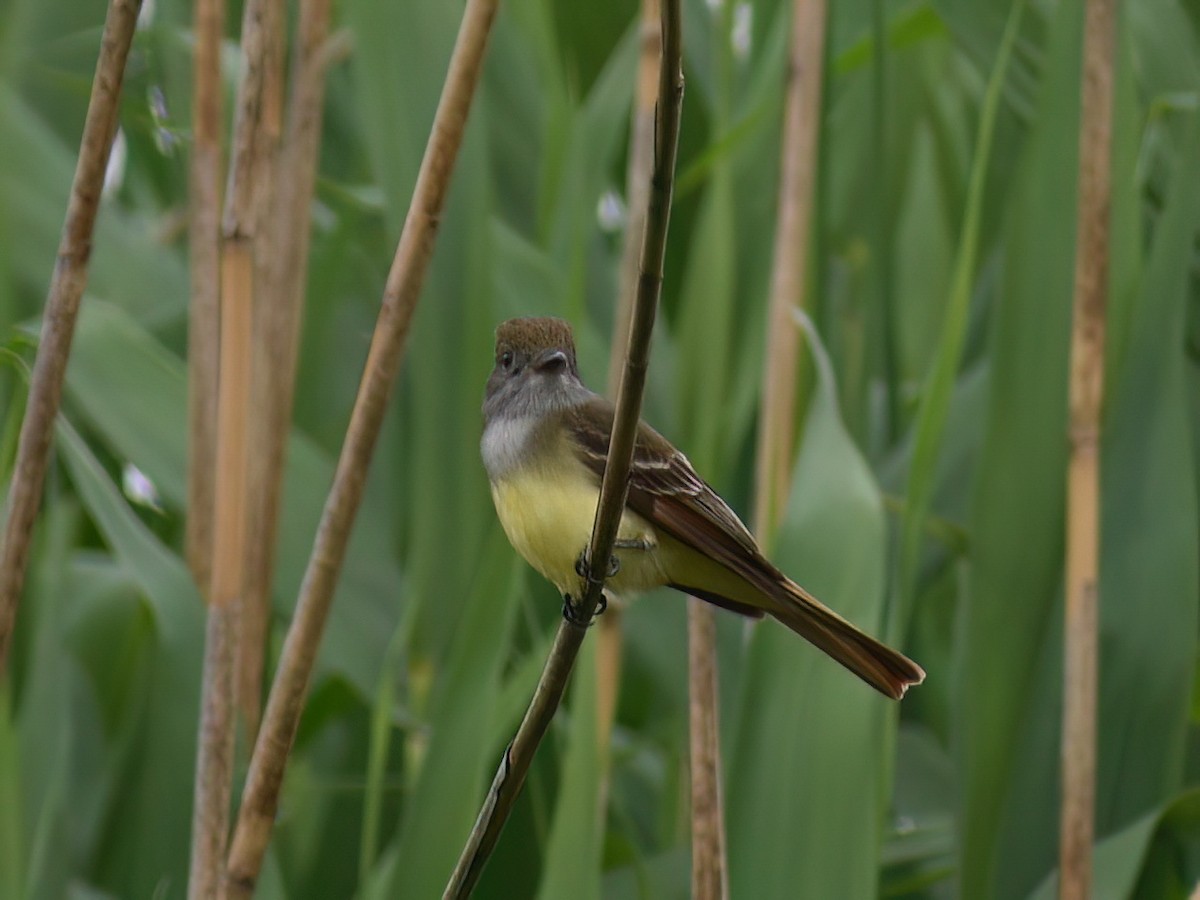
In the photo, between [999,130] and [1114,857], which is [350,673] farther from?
[999,130]

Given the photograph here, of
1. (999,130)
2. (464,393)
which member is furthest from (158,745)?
(999,130)

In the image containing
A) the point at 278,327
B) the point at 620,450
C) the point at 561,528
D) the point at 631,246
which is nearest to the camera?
the point at 620,450

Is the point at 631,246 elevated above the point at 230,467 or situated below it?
above

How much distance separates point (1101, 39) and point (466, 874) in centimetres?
151

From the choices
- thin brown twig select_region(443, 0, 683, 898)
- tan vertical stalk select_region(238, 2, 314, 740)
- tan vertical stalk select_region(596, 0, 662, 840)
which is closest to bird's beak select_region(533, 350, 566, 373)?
tan vertical stalk select_region(596, 0, 662, 840)

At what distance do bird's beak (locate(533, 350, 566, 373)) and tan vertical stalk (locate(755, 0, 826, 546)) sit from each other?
443mm

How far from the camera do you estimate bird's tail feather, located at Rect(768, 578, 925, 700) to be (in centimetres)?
182

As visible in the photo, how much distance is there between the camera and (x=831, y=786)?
2020mm

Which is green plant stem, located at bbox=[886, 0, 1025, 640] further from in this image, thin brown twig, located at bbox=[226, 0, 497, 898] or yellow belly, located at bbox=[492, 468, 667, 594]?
thin brown twig, located at bbox=[226, 0, 497, 898]

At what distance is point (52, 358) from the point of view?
166 cm

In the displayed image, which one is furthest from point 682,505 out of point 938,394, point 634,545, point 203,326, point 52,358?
point 203,326

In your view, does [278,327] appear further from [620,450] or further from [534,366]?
[620,450]

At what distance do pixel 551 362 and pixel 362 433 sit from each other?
0.55m

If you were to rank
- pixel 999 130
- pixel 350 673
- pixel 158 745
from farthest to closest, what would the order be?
pixel 999 130 < pixel 350 673 < pixel 158 745
